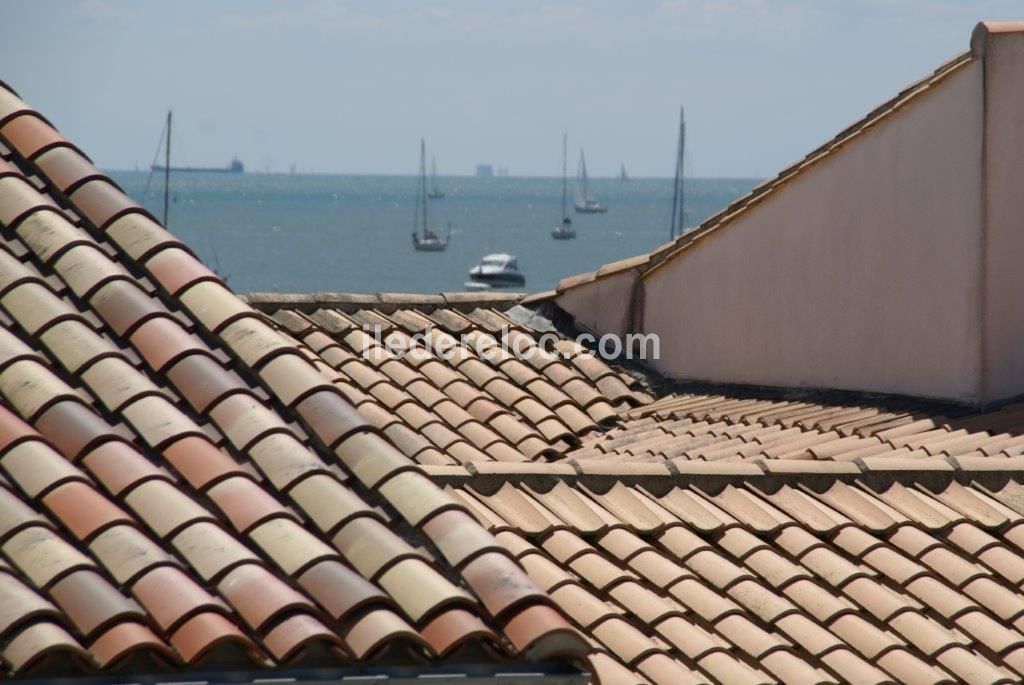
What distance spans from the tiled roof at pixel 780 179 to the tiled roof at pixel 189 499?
7.40m

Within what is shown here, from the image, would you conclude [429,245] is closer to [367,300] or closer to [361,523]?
[367,300]

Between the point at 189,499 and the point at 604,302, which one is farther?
the point at 604,302

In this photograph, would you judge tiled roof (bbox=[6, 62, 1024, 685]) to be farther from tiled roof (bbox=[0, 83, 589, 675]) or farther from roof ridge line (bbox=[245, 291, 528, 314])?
roof ridge line (bbox=[245, 291, 528, 314])

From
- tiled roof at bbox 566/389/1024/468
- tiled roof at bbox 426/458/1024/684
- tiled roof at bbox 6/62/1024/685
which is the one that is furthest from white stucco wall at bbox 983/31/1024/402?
tiled roof at bbox 426/458/1024/684

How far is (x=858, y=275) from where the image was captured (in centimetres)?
1291

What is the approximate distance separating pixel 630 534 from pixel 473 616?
2897 millimetres

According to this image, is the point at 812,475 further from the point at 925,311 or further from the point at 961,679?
the point at 925,311

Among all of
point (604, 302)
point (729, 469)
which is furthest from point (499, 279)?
point (729, 469)

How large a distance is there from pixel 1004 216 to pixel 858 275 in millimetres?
1533

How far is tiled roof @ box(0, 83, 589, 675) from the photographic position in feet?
15.5

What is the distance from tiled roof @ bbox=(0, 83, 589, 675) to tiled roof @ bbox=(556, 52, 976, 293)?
740cm

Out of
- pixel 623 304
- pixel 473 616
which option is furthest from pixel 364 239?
pixel 473 616

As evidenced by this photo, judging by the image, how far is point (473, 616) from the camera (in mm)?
5055

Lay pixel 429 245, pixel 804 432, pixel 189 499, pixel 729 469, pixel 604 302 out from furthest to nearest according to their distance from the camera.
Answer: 1. pixel 429 245
2. pixel 604 302
3. pixel 804 432
4. pixel 729 469
5. pixel 189 499
